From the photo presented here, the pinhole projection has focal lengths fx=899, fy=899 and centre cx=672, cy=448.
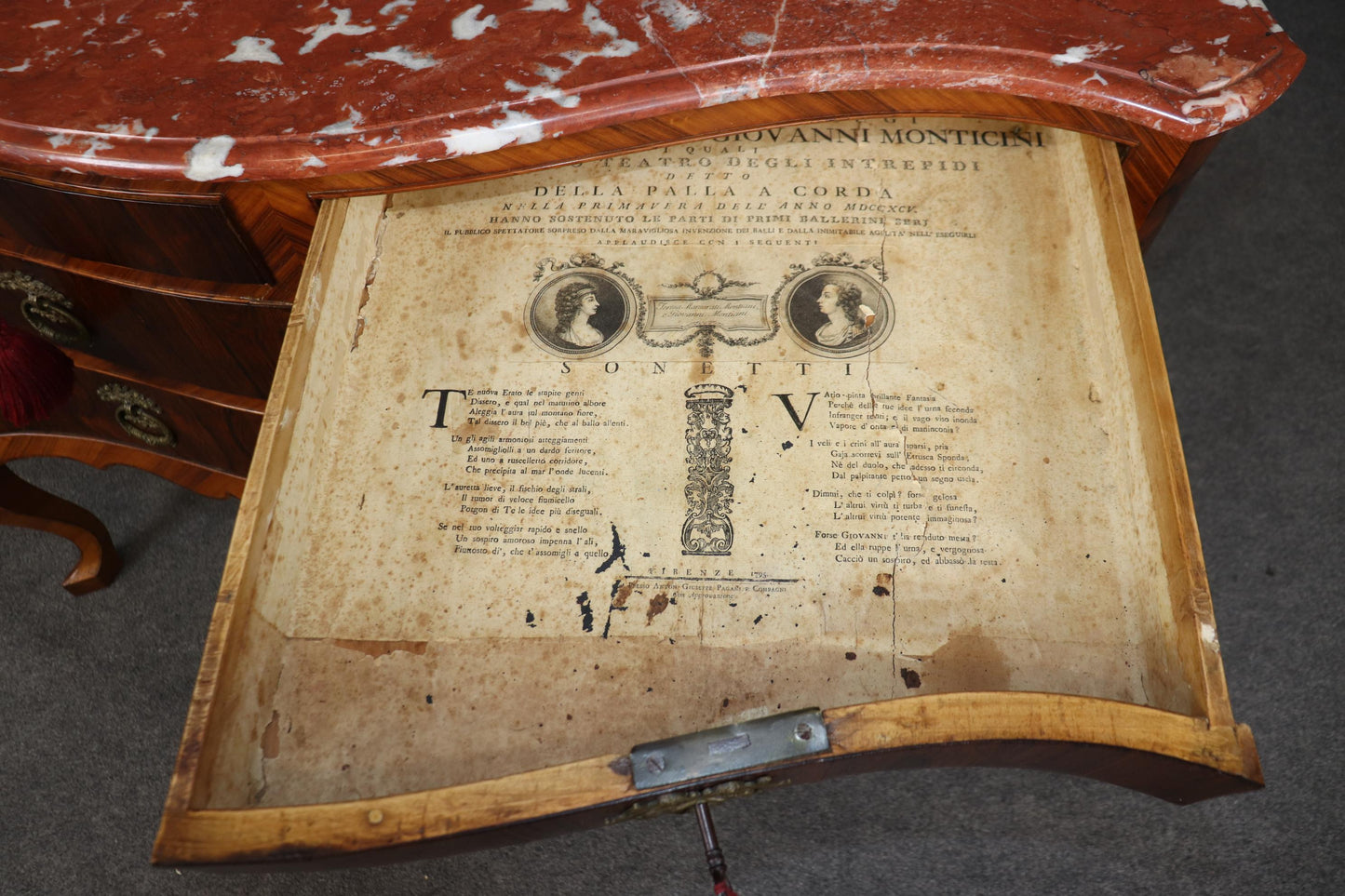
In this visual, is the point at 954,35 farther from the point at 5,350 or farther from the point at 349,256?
the point at 5,350

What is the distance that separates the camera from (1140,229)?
98 cm

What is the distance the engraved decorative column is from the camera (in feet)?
2.36

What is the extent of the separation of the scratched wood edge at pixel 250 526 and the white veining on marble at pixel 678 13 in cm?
35

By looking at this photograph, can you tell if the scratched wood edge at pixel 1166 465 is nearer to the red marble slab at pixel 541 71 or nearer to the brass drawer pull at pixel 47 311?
the red marble slab at pixel 541 71

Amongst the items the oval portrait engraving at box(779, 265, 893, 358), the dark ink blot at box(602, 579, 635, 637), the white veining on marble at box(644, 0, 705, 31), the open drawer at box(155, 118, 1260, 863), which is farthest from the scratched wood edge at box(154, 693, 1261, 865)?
the white veining on marble at box(644, 0, 705, 31)

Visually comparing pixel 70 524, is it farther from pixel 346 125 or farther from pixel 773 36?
pixel 773 36

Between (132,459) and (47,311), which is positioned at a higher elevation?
(47,311)

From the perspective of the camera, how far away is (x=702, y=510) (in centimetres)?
73

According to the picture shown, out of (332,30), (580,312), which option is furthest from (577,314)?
(332,30)

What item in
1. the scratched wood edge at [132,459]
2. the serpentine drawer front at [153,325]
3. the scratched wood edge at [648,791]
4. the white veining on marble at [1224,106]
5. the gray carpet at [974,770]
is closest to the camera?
the scratched wood edge at [648,791]

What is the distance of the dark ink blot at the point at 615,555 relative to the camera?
71cm

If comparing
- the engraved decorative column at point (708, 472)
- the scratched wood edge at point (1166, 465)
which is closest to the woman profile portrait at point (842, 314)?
the engraved decorative column at point (708, 472)

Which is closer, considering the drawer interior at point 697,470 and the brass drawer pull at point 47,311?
the drawer interior at point 697,470

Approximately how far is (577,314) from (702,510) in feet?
0.73
